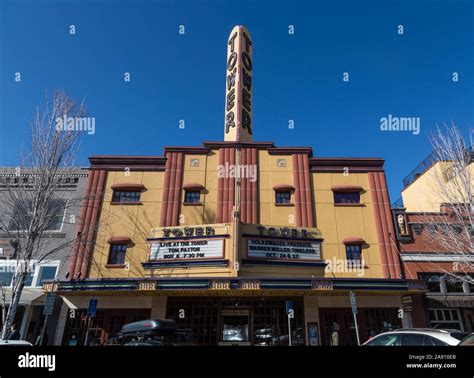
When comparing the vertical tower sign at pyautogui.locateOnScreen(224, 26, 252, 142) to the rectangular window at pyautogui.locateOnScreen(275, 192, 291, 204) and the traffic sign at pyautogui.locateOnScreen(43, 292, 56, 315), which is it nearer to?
the rectangular window at pyautogui.locateOnScreen(275, 192, 291, 204)

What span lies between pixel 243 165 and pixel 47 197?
11.9 m

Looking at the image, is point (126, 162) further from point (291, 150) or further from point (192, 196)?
point (291, 150)

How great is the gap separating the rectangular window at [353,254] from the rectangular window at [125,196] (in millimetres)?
14144

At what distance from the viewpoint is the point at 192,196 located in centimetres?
2005

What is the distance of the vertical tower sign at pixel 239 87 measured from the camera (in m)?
22.9

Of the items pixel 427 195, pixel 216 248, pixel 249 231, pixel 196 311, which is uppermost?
pixel 427 195

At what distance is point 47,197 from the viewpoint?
48.6ft

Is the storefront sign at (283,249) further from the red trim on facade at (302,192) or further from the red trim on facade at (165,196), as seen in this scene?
the red trim on facade at (165,196)

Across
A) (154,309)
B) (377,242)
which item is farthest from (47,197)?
(377,242)

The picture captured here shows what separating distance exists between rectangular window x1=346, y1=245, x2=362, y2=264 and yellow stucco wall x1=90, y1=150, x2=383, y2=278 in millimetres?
361

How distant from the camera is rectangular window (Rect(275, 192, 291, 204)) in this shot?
65.4 feet

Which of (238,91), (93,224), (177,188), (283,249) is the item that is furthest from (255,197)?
Answer: (93,224)

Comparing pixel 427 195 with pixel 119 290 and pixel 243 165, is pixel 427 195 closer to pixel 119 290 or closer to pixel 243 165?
pixel 243 165

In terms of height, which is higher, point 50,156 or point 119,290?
point 50,156
